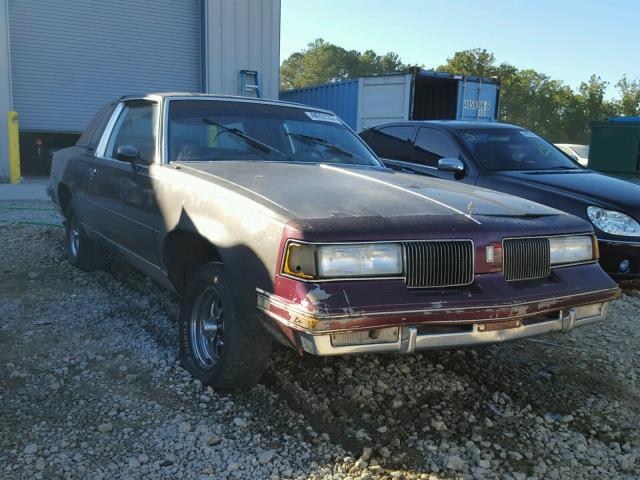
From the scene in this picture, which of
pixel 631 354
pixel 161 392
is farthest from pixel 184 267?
pixel 631 354

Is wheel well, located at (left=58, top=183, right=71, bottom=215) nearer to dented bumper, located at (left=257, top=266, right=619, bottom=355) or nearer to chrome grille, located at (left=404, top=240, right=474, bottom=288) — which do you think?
dented bumper, located at (left=257, top=266, right=619, bottom=355)

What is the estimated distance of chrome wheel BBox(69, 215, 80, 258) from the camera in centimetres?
547

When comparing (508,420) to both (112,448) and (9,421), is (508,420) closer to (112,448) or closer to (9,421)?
(112,448)

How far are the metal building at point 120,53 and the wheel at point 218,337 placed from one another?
12.7 metres

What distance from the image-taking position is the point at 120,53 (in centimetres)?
1562

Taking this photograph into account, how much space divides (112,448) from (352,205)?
1.50 m

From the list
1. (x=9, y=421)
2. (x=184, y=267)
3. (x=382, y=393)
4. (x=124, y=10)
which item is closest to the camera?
(x=9, y=421)

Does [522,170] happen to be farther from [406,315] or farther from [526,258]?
[406,315]

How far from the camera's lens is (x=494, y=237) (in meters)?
2.71

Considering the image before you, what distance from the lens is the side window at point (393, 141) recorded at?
6832 millimetres

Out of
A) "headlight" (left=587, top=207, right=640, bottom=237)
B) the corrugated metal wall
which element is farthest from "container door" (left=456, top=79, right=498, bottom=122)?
"headlight" (left=587, top=207, right=640, bottom=237)

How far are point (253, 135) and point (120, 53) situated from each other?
13.2 meters

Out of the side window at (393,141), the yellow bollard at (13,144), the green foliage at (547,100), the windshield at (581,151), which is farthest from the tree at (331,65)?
the side window at (393,141)

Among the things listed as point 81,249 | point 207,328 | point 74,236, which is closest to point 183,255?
point 207,328
